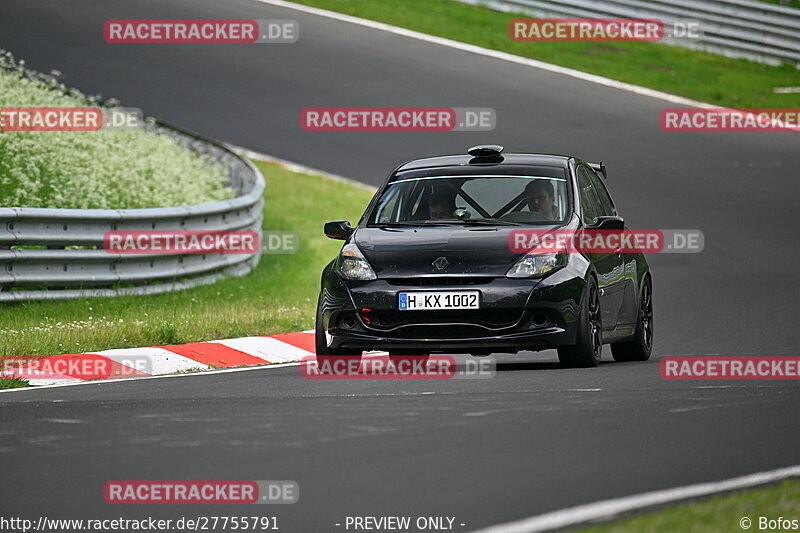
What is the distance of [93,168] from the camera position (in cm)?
1891

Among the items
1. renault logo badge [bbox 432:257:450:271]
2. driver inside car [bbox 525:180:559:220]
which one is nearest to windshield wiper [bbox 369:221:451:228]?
driver inside car [bbox 525:180:559:220]

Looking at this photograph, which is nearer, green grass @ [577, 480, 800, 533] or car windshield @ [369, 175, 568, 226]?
green grass @ [577, 480, 800, 533]

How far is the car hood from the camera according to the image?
10.7 metres

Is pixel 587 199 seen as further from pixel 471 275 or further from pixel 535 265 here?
pixel 471 275

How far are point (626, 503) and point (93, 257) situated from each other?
9.56 m

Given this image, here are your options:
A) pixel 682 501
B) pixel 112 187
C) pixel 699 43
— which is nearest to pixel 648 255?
pixel 112 187

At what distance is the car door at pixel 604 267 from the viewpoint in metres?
11.6

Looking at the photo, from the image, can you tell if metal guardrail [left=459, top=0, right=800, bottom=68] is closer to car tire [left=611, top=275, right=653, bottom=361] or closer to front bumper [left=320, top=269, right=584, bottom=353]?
car tire [left=611, top=275, right=653, bottom=361]

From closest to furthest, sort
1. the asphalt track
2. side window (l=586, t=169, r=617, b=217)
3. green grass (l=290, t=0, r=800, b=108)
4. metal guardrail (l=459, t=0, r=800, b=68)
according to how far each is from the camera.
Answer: the asphalt track < side window (l=586, t=169, r=617, b=217) < green grass (l=290, t=0, r=800, b=108) < metal guardrail (l=459, t=0, r=800, b=68)

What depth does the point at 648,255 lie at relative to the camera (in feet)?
67.7

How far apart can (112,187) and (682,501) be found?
13.8m

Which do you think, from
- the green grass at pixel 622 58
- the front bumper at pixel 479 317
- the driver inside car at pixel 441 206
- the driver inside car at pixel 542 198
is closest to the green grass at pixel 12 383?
the front bumper at pixel 479 317

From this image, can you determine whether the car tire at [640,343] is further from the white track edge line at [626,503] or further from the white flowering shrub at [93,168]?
the white flowering shrub at [93,168]

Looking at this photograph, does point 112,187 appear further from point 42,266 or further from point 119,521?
point 119,521
